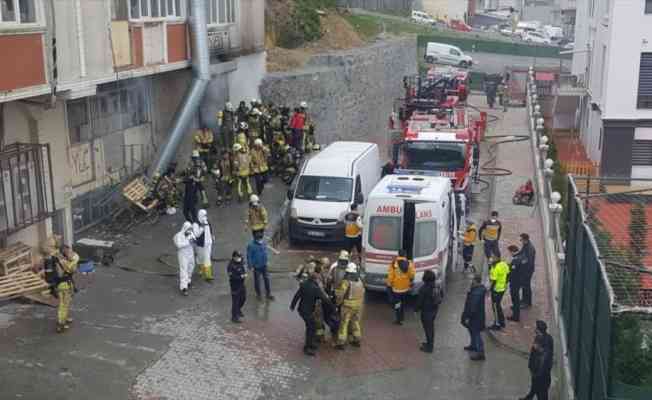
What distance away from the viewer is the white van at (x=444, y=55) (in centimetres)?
5381

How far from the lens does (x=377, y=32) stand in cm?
4328

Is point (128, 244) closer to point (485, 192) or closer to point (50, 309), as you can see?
point (50, 309)

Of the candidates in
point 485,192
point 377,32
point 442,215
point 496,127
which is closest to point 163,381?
point 442,215

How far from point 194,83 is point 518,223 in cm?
907

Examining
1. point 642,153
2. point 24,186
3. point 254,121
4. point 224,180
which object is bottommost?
point 642,153

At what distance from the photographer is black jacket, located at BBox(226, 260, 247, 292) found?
13125mm

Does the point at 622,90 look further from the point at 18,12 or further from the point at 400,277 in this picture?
the point at 18,12

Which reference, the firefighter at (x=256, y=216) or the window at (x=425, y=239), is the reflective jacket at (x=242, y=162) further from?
the window at (x=425, y=239)

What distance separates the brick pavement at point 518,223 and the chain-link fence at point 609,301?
1594 mm

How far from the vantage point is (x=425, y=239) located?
14.5 m

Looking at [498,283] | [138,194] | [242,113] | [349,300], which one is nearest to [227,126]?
[242,113]

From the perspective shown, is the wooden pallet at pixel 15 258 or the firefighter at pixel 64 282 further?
the wooden pallet at pixel 15 258

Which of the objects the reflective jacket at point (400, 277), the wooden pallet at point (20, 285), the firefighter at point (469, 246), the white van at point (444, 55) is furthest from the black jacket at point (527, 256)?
the white van at point (444, 55)

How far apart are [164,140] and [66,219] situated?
4258 mm
